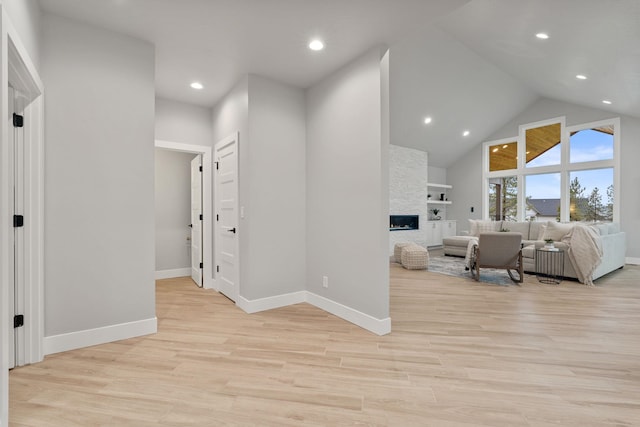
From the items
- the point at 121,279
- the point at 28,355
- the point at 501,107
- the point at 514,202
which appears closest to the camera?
the point at 28,355

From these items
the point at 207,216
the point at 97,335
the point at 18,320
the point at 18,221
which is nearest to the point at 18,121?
the point at 18,221

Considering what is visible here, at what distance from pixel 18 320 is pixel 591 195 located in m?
10.1

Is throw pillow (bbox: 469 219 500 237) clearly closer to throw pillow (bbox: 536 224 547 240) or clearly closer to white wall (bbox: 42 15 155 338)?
throw pillow (bbox: 536 224 547 240)

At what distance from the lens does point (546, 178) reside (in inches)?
310

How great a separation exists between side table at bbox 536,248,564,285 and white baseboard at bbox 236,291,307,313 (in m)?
4.01

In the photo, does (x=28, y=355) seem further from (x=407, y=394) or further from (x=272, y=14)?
(x=272, y=14)

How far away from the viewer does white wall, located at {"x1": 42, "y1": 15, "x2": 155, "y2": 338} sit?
234 centimetres

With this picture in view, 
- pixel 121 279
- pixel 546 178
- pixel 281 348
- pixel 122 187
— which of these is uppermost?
pixel 546 178

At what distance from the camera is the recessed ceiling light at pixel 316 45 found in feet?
8.87

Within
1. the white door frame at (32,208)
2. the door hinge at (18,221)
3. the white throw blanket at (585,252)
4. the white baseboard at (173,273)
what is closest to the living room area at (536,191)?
the white throw blanket at (585,252)

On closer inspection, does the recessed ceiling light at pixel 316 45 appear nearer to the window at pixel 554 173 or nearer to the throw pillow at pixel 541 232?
the throw pillow at pixel 541 232

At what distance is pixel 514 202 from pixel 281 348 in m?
8.76

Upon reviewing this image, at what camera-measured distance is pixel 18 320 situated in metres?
2.10

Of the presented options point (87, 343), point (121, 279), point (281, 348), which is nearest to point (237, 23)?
point (121, 279)
